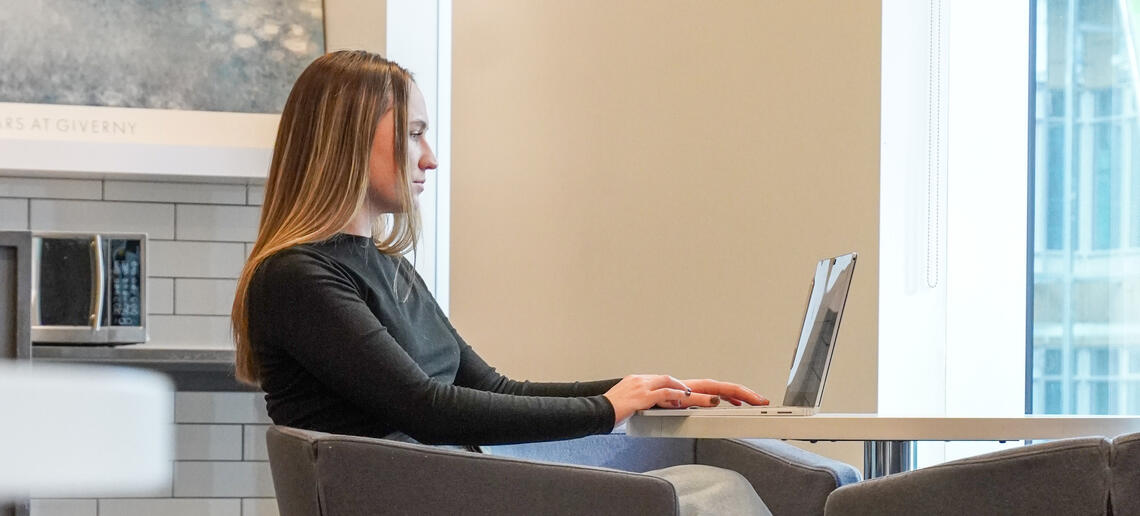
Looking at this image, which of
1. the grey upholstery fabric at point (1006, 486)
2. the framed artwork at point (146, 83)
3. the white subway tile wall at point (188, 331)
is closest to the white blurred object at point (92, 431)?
the white subway tile wall at point (188, 331)

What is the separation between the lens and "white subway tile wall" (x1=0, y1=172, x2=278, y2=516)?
3.43m

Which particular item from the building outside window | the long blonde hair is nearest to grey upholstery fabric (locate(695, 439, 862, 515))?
the long blonde hair

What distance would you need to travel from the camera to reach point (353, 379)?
160 cm

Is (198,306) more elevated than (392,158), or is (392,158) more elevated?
(392,158)

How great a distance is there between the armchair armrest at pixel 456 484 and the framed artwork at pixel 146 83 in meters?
2.00

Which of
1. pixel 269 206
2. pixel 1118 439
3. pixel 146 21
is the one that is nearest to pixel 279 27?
pixel 146 21

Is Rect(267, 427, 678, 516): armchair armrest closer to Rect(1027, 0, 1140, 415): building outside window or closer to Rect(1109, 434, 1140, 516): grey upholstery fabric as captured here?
Rect(1109, 434, 1140, 516): grey upholstery fabric

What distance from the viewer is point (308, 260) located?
1.67 meters

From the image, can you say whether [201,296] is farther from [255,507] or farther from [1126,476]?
[1126,476]

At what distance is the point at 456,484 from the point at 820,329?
570 millimetres

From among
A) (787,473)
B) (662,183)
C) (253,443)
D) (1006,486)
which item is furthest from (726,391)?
(253,443)

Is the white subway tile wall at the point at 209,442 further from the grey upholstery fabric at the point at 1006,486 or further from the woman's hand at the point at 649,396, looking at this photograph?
the grey upholstery fabric at the point at 1006,486

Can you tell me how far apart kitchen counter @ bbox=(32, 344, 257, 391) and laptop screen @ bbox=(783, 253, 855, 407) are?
5.42ft

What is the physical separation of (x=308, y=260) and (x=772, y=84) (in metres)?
1.57
